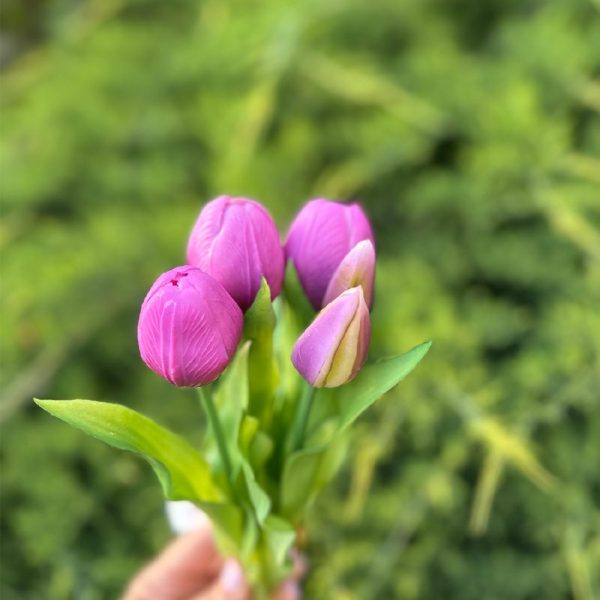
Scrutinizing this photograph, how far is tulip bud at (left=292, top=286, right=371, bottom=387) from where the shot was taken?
0.78 ft

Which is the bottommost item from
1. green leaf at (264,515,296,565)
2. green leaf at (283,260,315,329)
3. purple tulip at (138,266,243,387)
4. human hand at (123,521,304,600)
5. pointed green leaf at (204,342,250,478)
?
human hand at (123,521,304,600)

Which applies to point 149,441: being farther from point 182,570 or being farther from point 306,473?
point 182,570

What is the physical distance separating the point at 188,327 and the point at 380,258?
43 centimetres

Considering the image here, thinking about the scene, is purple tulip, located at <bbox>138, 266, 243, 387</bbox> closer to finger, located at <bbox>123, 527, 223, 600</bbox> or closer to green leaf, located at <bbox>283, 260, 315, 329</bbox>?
green leaf, located at <bbox>283, 260, 315, 329</bbox>

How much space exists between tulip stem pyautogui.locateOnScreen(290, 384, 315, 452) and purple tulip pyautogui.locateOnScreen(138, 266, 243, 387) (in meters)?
0.05

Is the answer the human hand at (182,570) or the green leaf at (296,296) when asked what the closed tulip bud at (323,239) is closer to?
the green leaf at (296,296)

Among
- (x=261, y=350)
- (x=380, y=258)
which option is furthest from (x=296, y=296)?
(x=380, y=258)

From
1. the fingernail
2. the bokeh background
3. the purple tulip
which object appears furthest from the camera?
the bokeh background

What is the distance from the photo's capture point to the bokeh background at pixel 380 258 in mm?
523

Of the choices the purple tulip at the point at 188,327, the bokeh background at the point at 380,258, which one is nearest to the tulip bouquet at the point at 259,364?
the purple tulip at the point at 188,327

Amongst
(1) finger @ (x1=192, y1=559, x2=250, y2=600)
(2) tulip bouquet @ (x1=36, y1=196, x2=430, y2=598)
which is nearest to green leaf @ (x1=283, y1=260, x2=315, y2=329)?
(2) tulip bouquet @ (x1=36, y1=196, x2=430, y2=598)

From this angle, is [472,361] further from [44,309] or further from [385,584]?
[44,309]

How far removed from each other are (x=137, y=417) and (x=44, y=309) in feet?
1.05

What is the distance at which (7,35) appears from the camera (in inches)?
38.6
